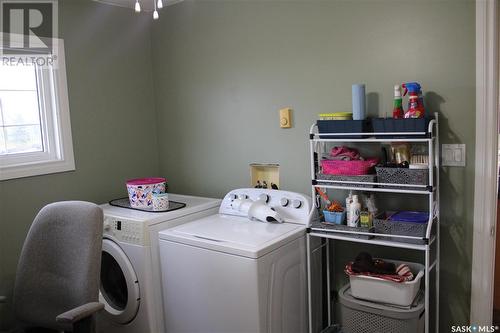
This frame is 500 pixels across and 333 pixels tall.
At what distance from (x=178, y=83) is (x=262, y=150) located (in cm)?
94

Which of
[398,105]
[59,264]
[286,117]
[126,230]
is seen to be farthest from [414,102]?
[59,264]

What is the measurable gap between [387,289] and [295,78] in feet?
4.44

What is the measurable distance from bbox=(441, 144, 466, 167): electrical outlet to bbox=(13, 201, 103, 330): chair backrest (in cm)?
175

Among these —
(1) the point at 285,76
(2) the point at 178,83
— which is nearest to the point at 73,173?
(2) the point at 178,83

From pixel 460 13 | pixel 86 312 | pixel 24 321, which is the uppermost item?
pixel 460 13

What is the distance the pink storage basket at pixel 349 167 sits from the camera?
2.20m

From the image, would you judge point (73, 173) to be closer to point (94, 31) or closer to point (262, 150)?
point (94, 31)

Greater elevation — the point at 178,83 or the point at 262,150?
the point at 178,83

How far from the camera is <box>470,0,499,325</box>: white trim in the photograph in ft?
6.64

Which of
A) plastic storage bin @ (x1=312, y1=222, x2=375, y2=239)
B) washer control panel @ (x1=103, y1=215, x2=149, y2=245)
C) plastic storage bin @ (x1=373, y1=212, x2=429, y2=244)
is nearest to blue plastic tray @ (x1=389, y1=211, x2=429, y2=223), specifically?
plastic storage bin @ (x1=373, y1=212, x2=429, y2=244)

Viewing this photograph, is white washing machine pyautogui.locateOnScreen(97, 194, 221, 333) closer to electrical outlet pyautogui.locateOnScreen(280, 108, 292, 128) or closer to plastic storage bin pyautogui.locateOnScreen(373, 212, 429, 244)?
electrical outlet pyautogui.locateOnScreen(280, 108, 292, 128)

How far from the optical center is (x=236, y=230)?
7.89ft

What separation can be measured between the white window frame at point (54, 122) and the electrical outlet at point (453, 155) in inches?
93.0

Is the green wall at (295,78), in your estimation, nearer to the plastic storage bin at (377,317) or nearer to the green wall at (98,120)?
the green wall at (98,120)
